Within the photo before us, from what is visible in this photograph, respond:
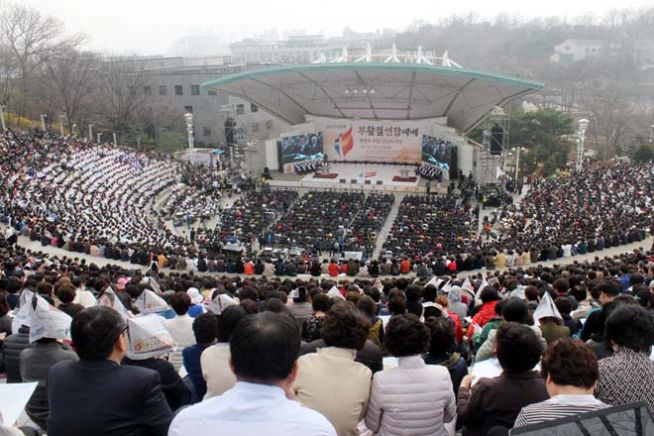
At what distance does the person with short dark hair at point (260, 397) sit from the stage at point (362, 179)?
93.8 ft

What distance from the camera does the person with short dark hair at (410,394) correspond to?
315cm

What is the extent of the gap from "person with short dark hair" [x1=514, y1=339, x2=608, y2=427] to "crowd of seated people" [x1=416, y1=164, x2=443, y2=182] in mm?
29157

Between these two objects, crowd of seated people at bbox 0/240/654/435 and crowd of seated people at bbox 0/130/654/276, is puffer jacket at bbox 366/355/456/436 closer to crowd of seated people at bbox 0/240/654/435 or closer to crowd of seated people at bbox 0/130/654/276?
crowd of seated people at bbox 0/240/654/435

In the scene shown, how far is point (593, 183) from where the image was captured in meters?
26.2

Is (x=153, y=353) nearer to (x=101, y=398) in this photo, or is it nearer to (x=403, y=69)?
(x=101, y=398)

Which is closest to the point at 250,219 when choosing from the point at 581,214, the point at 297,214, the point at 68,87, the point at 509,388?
the point at 297,214

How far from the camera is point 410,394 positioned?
3.15 metres

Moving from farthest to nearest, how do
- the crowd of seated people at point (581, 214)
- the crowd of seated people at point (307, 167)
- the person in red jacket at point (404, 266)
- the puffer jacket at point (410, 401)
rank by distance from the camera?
the crowd of seated people at point (307, 167), the crowd of seated people at point (581, 214), the person in red jacket at point (404, 266), the puffer jacket at point (410, 401)

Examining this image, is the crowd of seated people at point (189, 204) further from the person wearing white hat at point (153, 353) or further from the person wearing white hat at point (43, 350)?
the person wearing white hat at point (153, 353)

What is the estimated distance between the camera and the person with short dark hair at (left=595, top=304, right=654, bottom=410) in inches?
112

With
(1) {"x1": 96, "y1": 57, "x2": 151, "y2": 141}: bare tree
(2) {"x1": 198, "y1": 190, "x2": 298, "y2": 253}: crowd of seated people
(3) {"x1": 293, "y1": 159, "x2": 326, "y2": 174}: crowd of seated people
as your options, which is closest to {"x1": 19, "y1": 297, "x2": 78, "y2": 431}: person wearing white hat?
(2) {"x1": 198, "y1": 190, "x2": 298, "y2": 253}: crowd of seated people

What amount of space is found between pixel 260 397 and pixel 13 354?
10.7 feet

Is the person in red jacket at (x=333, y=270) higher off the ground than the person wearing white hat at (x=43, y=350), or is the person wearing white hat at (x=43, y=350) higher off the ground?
the person wearing white hat at (x=43, y=350)

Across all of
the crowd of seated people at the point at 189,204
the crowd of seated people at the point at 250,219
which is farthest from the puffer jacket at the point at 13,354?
the crowd of seated people at the point at 189,204
